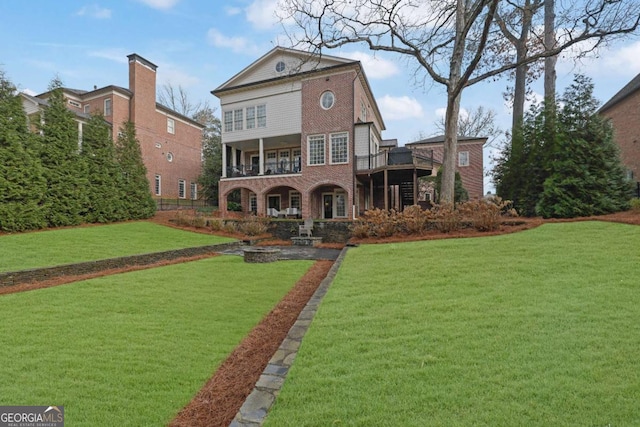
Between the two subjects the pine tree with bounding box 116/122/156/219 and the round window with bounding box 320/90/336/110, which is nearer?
the pine tree with bounding box 116/122/156/219

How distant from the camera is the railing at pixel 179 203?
2644cm

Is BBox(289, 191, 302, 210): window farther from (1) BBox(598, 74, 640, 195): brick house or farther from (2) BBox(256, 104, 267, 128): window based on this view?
(1) BBox(598, 74, 640, 195): brick house

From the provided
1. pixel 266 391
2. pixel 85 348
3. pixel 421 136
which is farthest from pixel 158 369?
pixel 421 136

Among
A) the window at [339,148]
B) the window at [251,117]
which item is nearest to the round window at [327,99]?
the window at [339,148]

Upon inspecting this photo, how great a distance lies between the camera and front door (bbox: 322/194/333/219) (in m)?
22.3

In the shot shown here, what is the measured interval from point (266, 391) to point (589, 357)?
9.20ft

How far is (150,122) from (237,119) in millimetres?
9784

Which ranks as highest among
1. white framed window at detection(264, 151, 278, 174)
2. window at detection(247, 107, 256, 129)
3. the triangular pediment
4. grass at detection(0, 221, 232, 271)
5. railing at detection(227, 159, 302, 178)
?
the triangular pediment

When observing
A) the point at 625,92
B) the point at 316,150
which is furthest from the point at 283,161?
the point at 625,92

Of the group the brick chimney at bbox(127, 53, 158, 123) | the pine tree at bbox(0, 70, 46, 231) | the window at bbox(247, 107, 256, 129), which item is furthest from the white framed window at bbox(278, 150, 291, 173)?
the pine tree at bbox(0, 70, 46, 231)

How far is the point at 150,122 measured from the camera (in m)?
Result: 27.5

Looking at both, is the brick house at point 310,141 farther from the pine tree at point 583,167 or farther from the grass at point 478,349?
the grass at point 478,349

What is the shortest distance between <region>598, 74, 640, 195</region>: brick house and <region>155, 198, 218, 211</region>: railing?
101 ft

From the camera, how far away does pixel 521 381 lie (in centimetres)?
247
